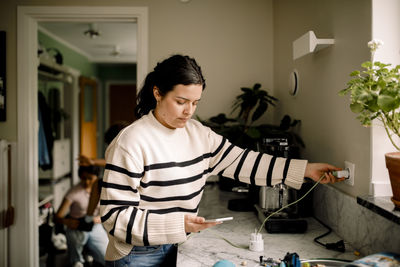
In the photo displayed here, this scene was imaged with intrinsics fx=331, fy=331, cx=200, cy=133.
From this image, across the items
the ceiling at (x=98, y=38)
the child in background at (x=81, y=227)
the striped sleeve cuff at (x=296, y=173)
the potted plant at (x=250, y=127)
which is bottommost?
the child in background at (x=81, y=227)

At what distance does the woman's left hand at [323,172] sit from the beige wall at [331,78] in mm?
73

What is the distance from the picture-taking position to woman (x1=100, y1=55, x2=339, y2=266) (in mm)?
1030

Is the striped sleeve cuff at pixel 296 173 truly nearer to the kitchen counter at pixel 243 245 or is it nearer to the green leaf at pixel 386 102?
the kitchen counter at pixel 243 245

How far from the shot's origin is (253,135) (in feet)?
6.18

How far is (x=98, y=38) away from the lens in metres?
5.01

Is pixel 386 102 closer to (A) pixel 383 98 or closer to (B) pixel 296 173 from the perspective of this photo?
(A) pixel 383 98

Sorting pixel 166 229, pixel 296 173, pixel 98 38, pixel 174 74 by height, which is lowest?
pixel 166 229

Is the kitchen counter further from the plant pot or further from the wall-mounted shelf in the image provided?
the wall-mounted shelf

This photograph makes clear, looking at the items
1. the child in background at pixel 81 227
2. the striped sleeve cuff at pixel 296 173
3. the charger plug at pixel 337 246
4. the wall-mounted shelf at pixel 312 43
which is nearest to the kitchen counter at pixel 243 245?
the charger plug at pixel 337 246

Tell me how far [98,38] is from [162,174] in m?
4.41

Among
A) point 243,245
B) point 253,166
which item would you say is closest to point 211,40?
point 253,166

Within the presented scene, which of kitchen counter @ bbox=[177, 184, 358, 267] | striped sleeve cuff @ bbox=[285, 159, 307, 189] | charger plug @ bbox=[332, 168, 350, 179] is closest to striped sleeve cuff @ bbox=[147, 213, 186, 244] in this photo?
kitchen counter @ bbox=[177, 184, 358, 267]

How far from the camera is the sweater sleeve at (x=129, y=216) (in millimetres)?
1022

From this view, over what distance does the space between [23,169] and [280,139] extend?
192 cm
